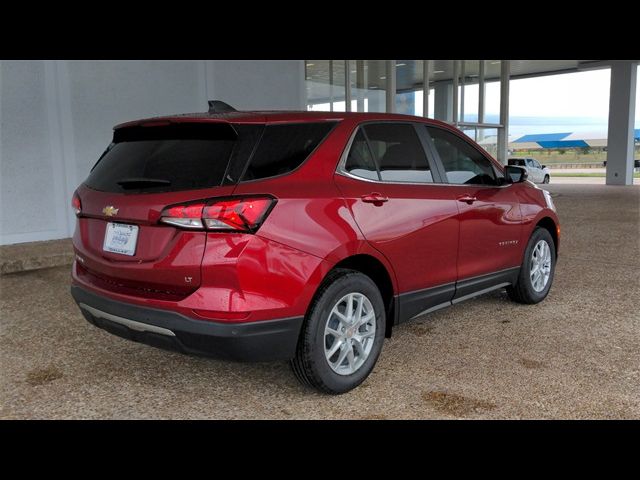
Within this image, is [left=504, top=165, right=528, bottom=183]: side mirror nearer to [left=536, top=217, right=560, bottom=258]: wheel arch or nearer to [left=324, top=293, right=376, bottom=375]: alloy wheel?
[left=536, top=217, right=560, bottom=258]: wheel arch

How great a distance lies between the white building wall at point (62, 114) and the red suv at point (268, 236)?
543 centimetres

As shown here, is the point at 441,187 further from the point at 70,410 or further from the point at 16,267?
the point at 16,267

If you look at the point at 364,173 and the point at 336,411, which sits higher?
the point at 364,173

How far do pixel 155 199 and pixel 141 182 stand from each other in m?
0.20

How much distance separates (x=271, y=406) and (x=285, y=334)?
0.51 meters

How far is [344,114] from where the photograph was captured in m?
3.51

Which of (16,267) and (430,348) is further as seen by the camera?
(16,267)

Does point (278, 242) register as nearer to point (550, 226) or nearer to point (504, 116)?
point (550, 226)

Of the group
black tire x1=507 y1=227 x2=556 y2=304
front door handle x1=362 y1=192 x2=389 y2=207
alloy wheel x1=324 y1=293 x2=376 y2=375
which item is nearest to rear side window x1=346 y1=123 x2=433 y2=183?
front door handle x1=362 y1=192 x2=389 y2=207

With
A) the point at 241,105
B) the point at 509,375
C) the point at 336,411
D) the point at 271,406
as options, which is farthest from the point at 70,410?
the point at 241,105

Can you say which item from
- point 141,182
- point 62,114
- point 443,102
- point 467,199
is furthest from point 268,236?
point 443,102

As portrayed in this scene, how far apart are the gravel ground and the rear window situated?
1.20 metres

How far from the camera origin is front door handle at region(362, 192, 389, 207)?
11.0ft

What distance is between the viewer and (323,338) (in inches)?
122
